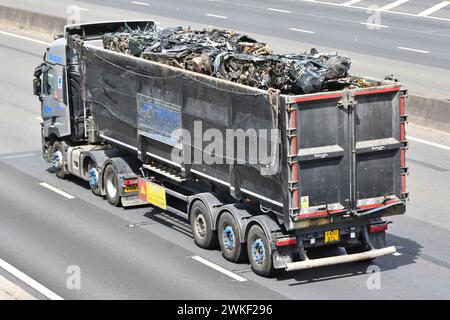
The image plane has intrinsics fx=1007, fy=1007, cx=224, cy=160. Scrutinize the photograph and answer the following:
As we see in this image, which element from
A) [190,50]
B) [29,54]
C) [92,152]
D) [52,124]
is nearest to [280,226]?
[190,50]

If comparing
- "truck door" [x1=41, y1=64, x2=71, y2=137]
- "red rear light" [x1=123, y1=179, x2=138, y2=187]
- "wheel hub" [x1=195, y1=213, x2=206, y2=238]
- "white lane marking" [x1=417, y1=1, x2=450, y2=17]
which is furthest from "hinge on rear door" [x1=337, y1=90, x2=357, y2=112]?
"white lane marking" [x1=417, y1=1, x2=450, y2=17]

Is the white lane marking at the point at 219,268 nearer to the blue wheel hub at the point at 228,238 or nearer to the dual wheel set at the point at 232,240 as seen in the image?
the dual wheel set at the point at 232,240

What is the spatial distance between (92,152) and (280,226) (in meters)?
6.85

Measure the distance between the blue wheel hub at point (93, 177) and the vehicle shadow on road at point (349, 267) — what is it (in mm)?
6075

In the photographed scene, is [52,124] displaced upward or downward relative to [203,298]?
upward

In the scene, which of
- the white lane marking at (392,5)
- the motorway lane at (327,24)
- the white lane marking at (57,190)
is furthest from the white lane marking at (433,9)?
the white lane marking at (57,190)

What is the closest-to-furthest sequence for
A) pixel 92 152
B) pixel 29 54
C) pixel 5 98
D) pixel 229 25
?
pixel 92 152
pixel 5 98
pixel 29 54
pixel 229 25

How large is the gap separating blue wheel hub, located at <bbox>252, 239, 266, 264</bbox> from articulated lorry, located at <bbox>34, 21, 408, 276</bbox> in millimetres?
16

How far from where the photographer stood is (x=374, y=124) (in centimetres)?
1573

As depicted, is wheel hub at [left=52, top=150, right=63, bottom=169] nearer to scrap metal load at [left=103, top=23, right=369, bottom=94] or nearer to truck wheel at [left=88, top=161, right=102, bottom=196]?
truck wheel at [left=88, top=161, right=102, bottom=196]

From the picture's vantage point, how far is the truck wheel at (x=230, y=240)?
16.6m

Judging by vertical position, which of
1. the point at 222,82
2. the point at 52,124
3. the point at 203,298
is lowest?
the point at 203,298

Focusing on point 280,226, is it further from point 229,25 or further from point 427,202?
point 229,25

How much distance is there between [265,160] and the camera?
15.6 m
